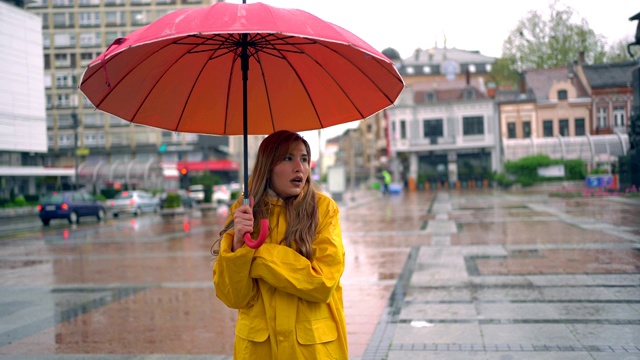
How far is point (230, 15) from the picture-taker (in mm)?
2889

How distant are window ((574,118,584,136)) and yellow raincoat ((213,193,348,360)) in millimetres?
61343

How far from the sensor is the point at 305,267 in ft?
9.17

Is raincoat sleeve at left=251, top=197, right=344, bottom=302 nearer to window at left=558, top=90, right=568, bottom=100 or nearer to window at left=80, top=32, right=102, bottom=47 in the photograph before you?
window at left=558, top=90, right=568, bottom=100

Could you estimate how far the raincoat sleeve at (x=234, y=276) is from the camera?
279cm

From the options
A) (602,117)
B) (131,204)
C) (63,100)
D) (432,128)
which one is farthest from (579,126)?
(63,100)

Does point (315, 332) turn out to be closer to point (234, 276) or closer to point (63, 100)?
point (234, 276)

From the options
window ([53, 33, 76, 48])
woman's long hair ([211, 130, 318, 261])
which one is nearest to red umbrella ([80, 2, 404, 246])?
woman's long hair ([211, 130, 318, 261])

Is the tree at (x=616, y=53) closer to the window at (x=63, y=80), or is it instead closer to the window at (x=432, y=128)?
the window at (x=432, y=128)

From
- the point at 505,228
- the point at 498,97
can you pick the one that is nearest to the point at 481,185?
the point at 498,97

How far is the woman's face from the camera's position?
10.0ft

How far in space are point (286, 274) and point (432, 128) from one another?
203 feet

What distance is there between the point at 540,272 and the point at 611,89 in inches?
2130

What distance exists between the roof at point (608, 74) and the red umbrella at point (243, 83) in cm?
5987

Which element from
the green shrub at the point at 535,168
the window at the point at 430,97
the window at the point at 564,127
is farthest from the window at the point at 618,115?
the window at the point at 430,97
